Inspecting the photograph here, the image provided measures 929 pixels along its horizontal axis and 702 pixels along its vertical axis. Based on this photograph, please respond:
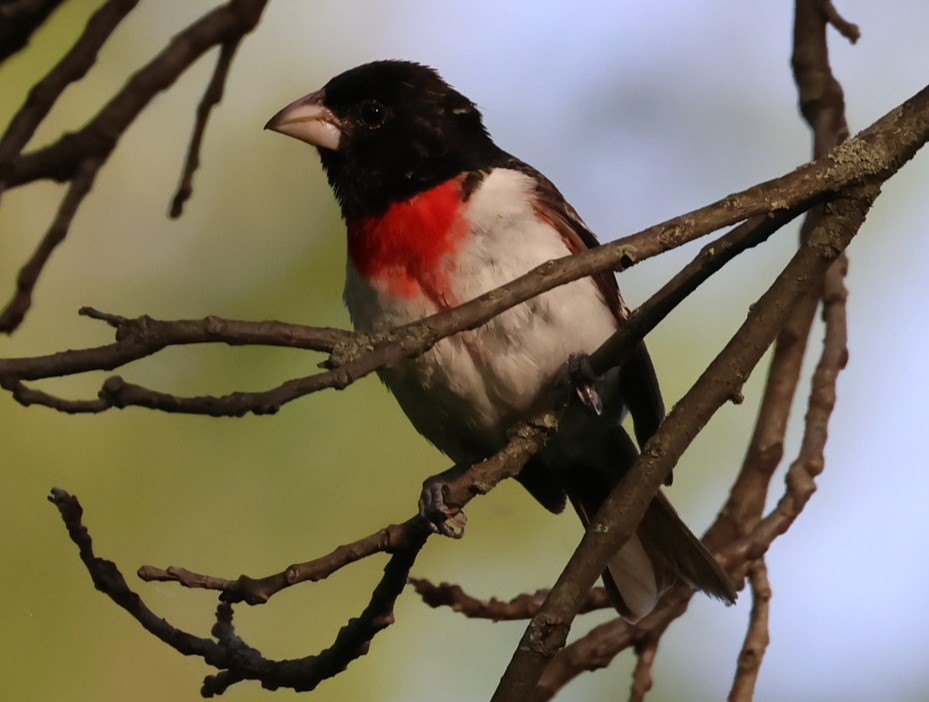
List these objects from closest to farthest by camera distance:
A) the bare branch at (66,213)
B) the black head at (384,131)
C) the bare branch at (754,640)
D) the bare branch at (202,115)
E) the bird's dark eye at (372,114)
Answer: the bare branch at (66,213) < the bare branch at (754,640) < the bare branch at (202,115) < the black head at (384,131) < the bird's dark eye at (372,114)

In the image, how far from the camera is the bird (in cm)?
367

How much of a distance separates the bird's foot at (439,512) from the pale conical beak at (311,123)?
4.21ft

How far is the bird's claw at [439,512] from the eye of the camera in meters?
2.91

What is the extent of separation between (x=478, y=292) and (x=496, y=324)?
133 mm

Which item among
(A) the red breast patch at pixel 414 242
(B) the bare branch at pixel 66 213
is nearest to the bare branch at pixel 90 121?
(B) the bare branch at pixel 66 213

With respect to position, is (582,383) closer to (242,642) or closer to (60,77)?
(242,642)

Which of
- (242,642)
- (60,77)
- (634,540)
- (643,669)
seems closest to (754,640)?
(643,669)

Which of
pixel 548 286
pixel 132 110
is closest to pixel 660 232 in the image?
pixel 548 286

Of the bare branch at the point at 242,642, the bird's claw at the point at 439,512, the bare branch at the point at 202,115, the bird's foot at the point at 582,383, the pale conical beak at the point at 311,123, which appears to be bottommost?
the bare branch at the point at 242,642

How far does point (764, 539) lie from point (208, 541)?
325 cm

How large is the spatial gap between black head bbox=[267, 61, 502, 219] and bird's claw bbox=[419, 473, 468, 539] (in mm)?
1105

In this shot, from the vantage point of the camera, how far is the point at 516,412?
12.6ft

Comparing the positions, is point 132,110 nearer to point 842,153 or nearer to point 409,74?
point 409,74

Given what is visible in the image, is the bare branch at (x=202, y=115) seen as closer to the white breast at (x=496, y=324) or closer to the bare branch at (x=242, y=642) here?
the white breast at (x=496, y=324)
